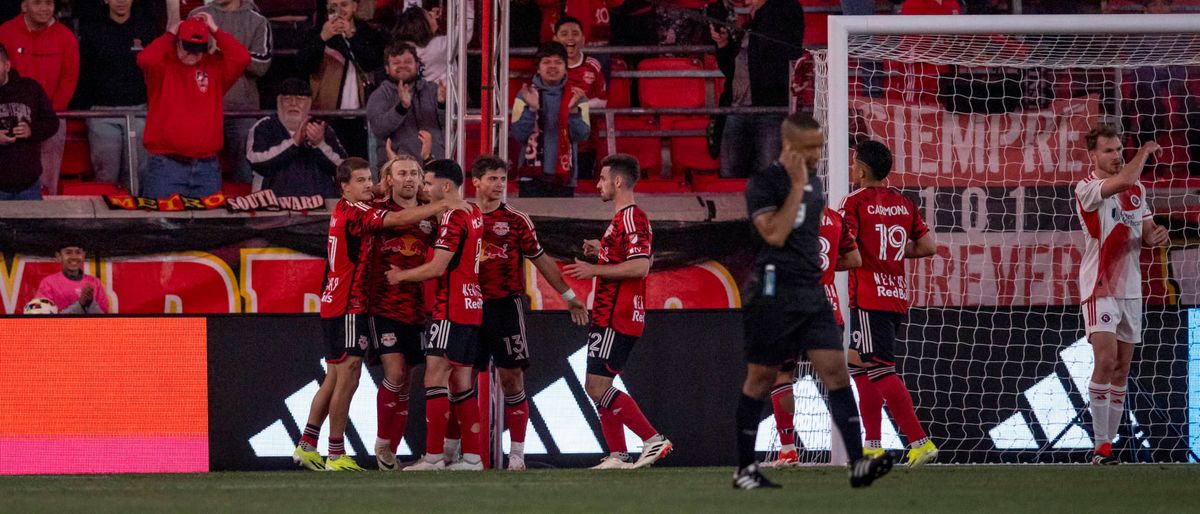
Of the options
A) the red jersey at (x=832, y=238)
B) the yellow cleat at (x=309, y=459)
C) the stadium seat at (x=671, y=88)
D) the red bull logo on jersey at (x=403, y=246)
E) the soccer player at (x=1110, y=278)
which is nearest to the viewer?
the red jersey at (x=832, y=238)

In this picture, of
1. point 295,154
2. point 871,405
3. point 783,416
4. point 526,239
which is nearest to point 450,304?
point 526,239

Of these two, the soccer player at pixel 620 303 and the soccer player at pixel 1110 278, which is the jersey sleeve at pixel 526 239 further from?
the soccer player at pixel 1110 278

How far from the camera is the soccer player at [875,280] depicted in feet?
26.8

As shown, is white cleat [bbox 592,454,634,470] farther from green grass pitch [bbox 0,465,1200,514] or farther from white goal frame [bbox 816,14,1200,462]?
white goal frame [bbox 816,14,1200,462]

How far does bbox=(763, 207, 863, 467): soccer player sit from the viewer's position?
7734 millimetres

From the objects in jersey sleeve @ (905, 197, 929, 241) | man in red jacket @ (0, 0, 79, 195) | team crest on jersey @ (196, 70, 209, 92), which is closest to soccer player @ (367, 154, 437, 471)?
jersey sleeve @ (905, 197, 929, 241)

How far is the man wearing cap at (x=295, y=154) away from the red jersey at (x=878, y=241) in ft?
19.2

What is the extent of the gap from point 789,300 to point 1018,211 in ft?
17.7

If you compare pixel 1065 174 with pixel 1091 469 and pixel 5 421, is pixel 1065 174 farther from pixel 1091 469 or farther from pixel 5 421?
pixel 5 421

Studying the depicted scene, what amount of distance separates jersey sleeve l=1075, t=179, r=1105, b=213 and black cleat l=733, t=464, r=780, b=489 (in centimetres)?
363

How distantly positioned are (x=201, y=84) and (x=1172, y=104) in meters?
8.49

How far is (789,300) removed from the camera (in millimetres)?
6059

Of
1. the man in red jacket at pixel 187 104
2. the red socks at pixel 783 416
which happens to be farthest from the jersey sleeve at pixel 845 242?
the man in red jacket at pixel 187 104

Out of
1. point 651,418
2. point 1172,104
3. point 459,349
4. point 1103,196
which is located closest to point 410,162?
point 459,349
